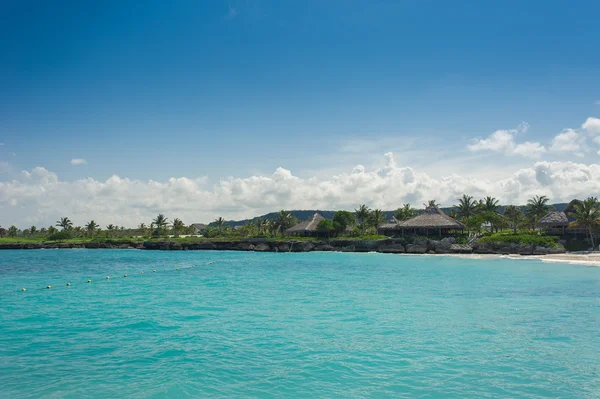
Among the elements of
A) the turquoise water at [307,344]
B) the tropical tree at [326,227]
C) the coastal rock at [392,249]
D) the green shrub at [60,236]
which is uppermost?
the tropical tree at [326,227]

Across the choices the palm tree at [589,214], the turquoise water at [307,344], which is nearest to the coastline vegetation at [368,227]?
the palm tree at [589,214]

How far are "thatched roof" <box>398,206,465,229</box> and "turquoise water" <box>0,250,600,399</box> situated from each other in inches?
1697

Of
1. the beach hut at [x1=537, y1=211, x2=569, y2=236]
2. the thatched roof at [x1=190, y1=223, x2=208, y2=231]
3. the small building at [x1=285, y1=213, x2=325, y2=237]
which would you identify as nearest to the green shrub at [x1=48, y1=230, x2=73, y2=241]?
the thatched roof at [x1=190, y1=223, x2=208, y2=231]

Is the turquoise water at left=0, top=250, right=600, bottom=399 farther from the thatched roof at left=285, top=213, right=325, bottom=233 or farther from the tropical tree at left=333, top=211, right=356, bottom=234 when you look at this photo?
the thatched roof at left=285, top=213, right=325, bottom=233

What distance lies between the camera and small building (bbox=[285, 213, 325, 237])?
88.5 meters

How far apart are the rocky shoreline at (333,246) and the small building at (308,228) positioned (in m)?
7.90

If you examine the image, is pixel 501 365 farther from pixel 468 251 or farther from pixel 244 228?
pixel 244 228

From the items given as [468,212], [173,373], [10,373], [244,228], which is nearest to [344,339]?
[173,373]

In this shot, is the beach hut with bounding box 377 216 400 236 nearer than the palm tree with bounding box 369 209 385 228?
Yes

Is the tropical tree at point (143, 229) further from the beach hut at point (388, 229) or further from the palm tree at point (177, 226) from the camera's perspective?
the beach hut at point (388, 229)

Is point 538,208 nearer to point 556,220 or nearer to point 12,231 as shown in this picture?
point 556,220

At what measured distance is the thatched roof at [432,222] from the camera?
67944mm

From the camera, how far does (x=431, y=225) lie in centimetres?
6862

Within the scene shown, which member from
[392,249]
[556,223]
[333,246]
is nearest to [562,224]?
[556,223]
